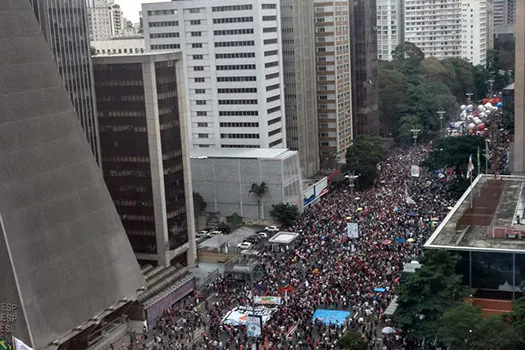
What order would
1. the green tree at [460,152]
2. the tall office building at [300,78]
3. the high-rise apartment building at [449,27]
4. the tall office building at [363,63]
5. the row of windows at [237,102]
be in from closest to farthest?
1. the green tree at [460,152]
2. the row of windows at [237,102]
3. the tall office building at [300,78]
4. the tall office building at [363,63]
5. the high-rise apartment building at [449,27]

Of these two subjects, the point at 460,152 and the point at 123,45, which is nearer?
the point at 460,152

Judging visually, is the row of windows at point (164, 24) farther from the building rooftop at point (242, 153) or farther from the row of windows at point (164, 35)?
the building rooftop at point (242, 153)

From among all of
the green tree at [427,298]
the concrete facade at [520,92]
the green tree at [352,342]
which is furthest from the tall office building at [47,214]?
the concrete facade at [520,92]

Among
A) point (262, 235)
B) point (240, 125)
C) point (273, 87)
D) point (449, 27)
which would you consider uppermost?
point (449, 27)

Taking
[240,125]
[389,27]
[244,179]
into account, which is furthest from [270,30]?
[389,27]

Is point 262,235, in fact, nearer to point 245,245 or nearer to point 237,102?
point 245,245

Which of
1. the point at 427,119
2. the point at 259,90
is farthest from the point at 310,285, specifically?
the point at 427,119

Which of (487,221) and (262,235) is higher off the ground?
(487,221)
